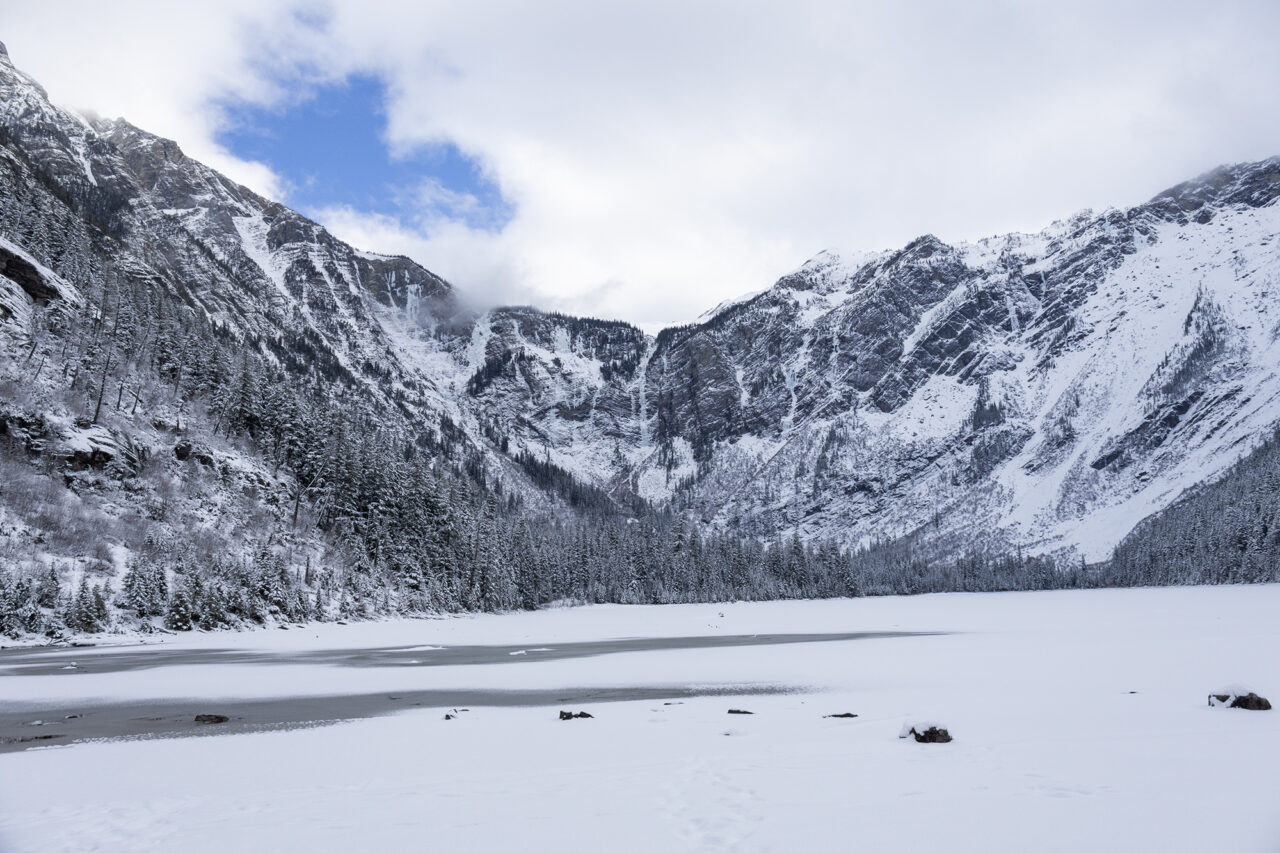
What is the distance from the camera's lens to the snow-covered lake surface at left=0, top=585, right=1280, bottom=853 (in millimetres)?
9023

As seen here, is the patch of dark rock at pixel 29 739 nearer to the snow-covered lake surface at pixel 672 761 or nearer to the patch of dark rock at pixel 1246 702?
the snow-covered lake surface at pixel 672 761

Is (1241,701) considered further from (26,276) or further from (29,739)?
(26,276)

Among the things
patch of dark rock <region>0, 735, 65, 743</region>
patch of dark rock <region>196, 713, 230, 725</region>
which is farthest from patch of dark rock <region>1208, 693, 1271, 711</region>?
patch of dark rock <region>0, 735, 65, 743</region>

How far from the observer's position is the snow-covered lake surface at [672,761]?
29.6 ft

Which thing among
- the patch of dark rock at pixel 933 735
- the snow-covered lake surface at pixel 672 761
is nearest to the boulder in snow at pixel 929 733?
the patch of dark rock at pixel 933 735

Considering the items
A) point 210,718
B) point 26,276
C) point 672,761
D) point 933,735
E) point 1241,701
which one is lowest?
point 210,718

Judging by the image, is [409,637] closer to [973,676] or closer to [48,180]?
[973,676]

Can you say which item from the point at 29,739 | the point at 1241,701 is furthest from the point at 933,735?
the point at 29,739

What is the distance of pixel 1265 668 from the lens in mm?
26016

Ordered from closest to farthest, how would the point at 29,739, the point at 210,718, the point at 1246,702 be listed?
the point at 29,739 < the point at 1246,702 < the point at 210,718

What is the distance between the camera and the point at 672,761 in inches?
534

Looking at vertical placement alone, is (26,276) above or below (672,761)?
above

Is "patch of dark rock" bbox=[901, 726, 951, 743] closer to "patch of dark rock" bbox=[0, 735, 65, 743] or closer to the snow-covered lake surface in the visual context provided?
the snow-covered lake surface

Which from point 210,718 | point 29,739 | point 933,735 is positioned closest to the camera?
point 933,735
